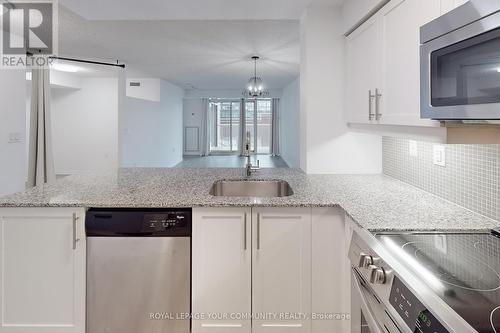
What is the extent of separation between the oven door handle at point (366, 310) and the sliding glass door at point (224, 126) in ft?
38.2

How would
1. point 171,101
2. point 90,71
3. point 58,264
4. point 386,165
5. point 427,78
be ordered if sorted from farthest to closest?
1. point 171,101
2. point 90,71
3. point 386,165
4. point 58,264
5. point 427,78

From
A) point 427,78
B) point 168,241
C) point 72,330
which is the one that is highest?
point 427,78

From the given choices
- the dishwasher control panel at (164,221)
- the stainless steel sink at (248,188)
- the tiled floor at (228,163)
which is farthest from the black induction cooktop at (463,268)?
the tiled floor at (228,163)

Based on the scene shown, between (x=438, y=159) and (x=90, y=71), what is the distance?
22.8 ft

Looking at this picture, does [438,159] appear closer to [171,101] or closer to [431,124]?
[431,124]

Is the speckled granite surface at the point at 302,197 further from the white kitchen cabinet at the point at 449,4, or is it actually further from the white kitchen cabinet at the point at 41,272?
the white kitchen cabinet at the point at 449,4

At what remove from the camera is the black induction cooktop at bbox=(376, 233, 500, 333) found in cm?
81

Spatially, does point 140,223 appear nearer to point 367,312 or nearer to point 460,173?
point 367,312

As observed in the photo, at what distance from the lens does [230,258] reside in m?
1.88

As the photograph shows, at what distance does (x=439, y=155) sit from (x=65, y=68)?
6973 millimetres

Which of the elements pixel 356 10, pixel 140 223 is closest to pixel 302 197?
pixel 140 223

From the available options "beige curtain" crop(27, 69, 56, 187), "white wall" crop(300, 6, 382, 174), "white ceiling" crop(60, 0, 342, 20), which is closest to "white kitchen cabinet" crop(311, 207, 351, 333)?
"white wall" crop(300, 6, 382, 174)

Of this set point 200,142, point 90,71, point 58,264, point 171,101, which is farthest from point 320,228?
point 200,142

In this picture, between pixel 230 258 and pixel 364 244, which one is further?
pixel 230 258
